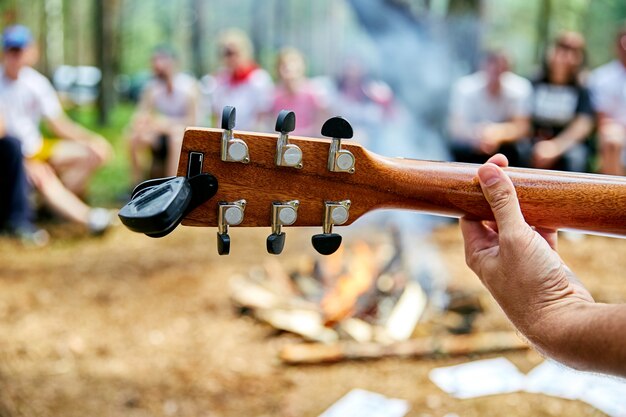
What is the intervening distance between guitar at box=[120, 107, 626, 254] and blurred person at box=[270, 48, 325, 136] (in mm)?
6188

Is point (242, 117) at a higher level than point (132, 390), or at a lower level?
higher

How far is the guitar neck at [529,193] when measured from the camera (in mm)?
1671

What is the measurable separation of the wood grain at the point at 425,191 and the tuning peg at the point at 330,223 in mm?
18

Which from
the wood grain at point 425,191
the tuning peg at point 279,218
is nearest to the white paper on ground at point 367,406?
the wood grain at point 425,191

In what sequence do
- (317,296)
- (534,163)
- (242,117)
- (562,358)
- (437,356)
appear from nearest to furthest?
1. (562,358)
2. (437,356)
3. (317,296)
4. (534,163)
5. (242,117)

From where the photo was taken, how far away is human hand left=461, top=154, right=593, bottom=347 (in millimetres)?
1559

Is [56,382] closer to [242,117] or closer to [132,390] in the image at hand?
[132,390]

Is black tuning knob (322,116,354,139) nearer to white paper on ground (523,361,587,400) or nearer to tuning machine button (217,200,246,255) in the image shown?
tuning machine button (217,200,246,255)

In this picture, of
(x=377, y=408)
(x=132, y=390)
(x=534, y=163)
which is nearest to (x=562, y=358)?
(x=377, y=408)

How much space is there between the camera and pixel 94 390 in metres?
3.57

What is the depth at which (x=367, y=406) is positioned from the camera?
136 inches

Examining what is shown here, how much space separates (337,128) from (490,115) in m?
6.89

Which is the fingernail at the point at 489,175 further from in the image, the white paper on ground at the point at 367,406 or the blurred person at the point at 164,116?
the blurred person at the point at 164,116

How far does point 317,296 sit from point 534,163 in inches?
154
